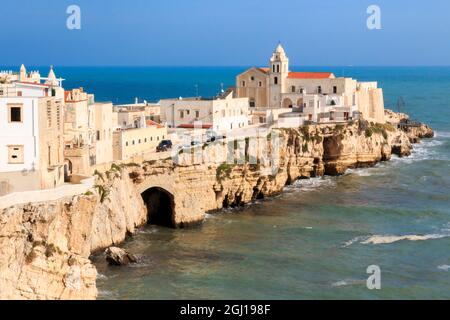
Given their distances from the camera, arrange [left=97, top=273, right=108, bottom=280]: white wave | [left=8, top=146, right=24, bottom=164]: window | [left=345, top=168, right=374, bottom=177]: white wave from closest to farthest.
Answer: [left=8, top=146, right=24, bottom=164]: window < [left=97, top=273, right=108, bottom=280]: white wave < [left=345, top=168, right=374, bottom=177]: white wave

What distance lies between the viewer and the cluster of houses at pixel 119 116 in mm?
35844

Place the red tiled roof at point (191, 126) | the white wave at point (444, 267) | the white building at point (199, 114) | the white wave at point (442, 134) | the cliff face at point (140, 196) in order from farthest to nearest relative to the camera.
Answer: the white wave at point (442, 134), the white building at point (199, 114), the red tiled roof at point (191, 126), the white wave at point (444, 267), the cliff face at point (140, 196)

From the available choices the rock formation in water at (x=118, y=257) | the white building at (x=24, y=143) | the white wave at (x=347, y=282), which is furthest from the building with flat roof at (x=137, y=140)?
the white wave at (x=347, y=282)

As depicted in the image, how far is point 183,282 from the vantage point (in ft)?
118

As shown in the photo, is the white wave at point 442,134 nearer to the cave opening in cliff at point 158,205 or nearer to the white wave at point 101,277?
the cave opening in cliff at point 158,205

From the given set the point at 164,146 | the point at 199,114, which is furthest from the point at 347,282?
the point at 199,114

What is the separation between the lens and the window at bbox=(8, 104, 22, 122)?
35.5 m

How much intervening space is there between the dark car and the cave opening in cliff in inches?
155

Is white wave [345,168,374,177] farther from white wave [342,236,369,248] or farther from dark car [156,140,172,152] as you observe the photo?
white wave [342,236,369,248]

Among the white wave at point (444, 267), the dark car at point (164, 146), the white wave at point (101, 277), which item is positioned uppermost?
the dark car at point (164, 146)

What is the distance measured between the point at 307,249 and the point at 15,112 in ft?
57.0

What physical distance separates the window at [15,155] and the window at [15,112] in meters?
1.33

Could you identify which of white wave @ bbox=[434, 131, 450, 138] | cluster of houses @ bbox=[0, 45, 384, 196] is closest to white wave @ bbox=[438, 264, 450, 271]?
cluster of houses @ bbox=[0, 45, 384, 196]
